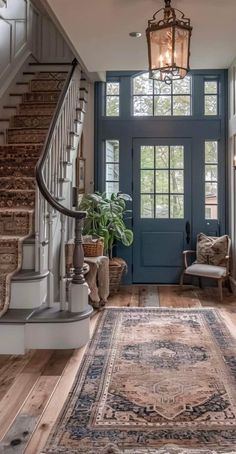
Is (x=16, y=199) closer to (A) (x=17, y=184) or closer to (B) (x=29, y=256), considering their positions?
(A) (x=17, y=184)

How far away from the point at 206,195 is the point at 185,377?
3.68 metres

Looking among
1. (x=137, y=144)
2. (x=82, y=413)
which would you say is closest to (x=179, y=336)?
(x=82, y=413)

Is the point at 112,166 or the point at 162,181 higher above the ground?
the point at 112,166

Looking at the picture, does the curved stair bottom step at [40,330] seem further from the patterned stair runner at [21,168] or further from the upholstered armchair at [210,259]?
the upholstered armchair at [210,259]

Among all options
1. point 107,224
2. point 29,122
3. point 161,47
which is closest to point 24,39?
point 29,122

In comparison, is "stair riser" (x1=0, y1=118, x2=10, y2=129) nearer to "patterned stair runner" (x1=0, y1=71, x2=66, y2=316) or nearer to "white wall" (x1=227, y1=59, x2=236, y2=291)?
"patterned stair runner" (x1=0, y1=71, x2=66, y2=316)

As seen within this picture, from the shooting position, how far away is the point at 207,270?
5.46 m

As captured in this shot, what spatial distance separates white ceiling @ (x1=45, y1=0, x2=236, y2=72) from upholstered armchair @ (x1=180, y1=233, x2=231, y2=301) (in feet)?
7.63

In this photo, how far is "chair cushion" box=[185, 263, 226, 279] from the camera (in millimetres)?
5379

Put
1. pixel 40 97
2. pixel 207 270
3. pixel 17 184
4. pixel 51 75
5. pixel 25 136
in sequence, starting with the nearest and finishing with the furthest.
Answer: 1. pixel 17 184
2. pixel 207 270
3. pixel 25 136
4. pixel 40 97
5. pixel 51 75

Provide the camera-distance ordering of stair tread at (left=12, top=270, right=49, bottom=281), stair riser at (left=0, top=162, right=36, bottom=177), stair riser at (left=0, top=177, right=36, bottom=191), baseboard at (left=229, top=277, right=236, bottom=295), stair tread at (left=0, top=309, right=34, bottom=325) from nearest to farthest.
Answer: stair tread at (left=0, top=309, right=34, bottom=325)
stair tread at (left=12, top=270, right=49, bottom=281)
stair riser at (left=0, top=177, right=36, bottom=191)
stair riser at (left=0, top=162, right=36, bottom=177)
baseboard at (left=229, top=277, right=236, bottom=295)

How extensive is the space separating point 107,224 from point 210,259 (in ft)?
4.92

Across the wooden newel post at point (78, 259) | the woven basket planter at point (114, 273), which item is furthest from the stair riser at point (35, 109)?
the wooden newel post at point (78, 259)

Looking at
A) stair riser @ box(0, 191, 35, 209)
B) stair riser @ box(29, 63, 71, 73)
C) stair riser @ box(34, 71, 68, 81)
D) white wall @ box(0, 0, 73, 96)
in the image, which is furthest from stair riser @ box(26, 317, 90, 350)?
stair riser @ box(29, 63, 71, 73)
